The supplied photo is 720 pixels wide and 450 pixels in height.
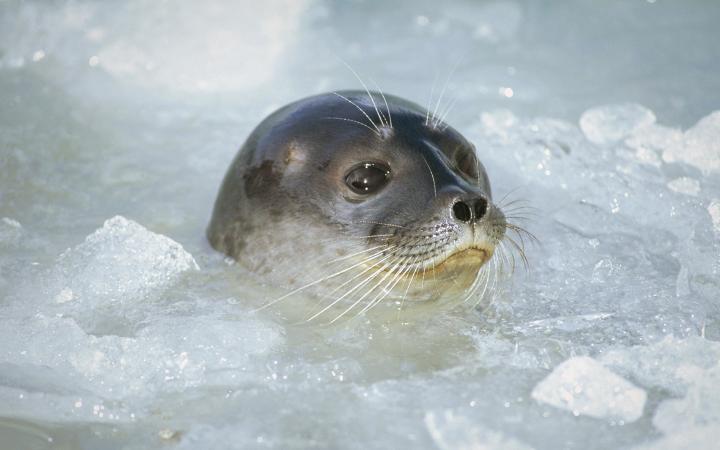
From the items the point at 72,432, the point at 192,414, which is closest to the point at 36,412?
the point at 72,432

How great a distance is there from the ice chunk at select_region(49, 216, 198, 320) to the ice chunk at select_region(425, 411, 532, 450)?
50.2 inches

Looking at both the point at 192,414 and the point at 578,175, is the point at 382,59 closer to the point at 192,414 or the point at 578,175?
the point at 578,175

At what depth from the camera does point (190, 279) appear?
3486 millimetres

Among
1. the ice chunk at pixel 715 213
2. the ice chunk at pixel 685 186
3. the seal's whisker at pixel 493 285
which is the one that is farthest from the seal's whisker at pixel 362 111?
the ice chunk at pixel 685 186

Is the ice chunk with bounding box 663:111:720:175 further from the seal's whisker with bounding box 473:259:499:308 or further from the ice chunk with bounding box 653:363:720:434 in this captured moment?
the ice chunk with bounding box 653:363:720:434

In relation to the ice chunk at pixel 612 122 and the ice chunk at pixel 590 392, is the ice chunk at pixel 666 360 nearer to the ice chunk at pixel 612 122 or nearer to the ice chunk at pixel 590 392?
the ice chunk at pixel 590 392

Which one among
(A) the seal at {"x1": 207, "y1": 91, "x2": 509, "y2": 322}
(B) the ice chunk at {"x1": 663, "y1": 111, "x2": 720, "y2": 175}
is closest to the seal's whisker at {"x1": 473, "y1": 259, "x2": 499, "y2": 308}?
(A) the seal at {"x1": 207, "y1": 91, "x2": 509, "y2": 322}

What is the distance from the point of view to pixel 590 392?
104 inches

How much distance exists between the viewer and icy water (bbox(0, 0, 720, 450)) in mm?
2639

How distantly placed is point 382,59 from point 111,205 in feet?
8.58

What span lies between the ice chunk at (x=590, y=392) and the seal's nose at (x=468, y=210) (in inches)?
21.7

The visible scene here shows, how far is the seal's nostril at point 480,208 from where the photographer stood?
9.84 ft

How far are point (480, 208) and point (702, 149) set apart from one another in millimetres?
1903

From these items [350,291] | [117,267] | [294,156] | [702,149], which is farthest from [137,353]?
[702,149]
